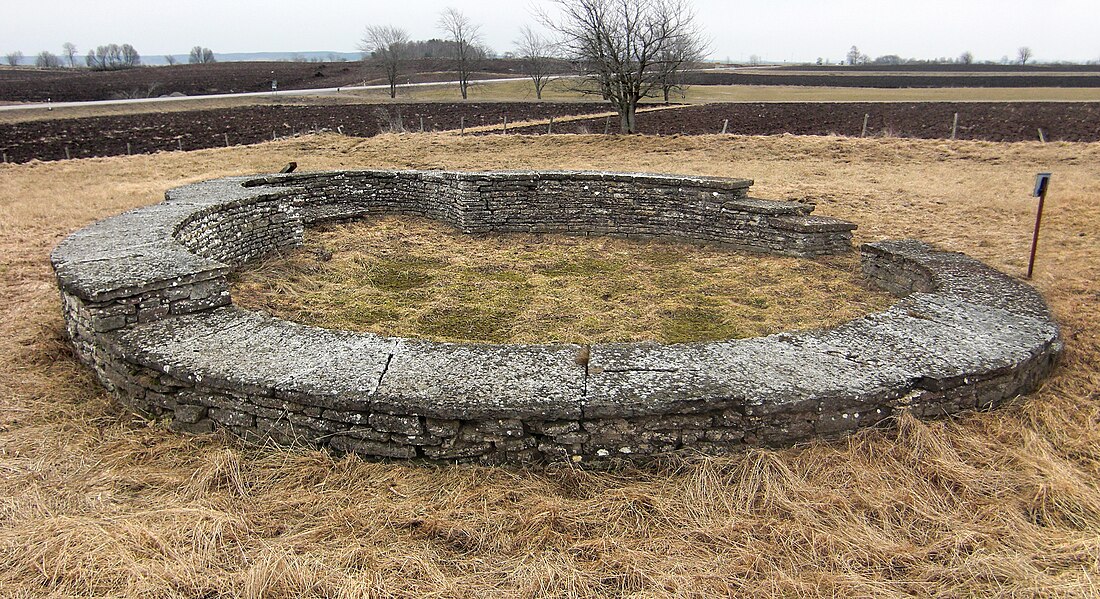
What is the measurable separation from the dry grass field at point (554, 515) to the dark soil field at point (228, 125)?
22.6 metres

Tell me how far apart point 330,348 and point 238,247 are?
18.2 ft

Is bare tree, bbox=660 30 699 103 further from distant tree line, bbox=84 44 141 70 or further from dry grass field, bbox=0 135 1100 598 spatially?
distant tree line, bbox=84 44 141 70

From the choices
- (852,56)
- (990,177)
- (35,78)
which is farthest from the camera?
(852,56)

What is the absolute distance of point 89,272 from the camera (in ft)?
17.1

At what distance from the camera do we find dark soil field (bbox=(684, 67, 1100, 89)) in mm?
48594

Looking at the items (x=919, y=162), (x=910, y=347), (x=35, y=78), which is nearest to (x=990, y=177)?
(x=919, y=162)

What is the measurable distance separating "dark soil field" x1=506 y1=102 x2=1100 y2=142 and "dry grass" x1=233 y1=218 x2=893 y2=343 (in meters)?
15.4

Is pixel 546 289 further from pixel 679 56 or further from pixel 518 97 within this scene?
pixel 518 97

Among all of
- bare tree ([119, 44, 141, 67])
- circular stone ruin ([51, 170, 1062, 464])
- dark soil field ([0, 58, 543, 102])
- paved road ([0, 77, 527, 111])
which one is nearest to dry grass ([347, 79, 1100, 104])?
paved road ([0, 77, 527, 111])

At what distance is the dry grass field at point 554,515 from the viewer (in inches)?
113

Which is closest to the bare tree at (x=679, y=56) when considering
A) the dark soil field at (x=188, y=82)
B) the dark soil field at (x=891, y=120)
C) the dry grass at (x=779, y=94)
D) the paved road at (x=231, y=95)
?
the dark soil field at (x=891, y=120)

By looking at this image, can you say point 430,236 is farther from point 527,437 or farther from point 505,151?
point 505,151

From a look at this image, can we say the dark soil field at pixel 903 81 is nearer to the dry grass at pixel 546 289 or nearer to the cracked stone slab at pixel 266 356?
the dry grass at pixel 546 289

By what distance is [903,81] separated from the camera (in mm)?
53844
